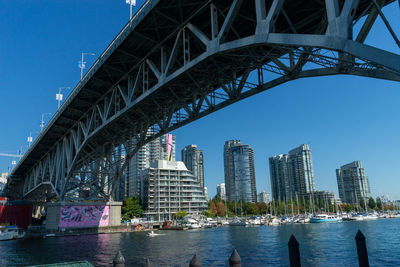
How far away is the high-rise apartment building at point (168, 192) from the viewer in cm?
10606

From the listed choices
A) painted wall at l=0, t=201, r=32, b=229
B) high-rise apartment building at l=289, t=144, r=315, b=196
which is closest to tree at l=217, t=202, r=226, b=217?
high-rise apartment building at l=289, t=144, r=315, b=196

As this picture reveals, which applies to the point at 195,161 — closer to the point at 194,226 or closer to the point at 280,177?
the point at 280,177

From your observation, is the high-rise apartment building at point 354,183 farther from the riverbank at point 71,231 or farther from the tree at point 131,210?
the riverbank at point 71,231

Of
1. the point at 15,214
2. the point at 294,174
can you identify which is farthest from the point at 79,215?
the point at 294,174

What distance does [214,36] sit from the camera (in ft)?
54.9

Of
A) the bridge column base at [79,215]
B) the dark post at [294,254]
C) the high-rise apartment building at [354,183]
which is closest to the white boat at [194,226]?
the bridge column base at [79,215]

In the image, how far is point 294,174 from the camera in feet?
587

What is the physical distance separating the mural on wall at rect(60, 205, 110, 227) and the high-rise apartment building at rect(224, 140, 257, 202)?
134733mm

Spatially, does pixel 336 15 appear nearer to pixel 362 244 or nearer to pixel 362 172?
pixel 362 244

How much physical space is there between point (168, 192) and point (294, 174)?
97484 millimetres

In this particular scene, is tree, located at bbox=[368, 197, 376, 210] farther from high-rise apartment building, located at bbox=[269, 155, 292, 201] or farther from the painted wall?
the painted wall

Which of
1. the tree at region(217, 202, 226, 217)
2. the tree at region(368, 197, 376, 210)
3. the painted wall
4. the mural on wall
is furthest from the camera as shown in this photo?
the tree at region(368, 197, 376, 210)

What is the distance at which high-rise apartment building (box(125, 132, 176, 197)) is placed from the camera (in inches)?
5015

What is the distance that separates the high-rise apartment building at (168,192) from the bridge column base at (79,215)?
49538mm
